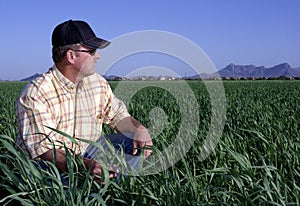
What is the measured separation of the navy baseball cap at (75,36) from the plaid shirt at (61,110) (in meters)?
→ 0.19

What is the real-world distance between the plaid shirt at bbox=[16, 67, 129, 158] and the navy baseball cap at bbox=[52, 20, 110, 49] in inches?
7.6

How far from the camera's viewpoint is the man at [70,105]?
102 inches

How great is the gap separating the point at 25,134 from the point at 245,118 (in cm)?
354

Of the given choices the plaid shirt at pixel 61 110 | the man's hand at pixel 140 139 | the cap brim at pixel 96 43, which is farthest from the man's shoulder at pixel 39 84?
the man's hand at pixel 140 139

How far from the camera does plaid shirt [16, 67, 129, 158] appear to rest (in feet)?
8.52

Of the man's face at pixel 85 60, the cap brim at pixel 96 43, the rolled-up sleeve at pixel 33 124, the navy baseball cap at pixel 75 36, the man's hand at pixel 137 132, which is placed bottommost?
the man's hand at pixel 137 132

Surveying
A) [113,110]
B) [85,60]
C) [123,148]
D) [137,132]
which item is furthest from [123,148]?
[85,60]

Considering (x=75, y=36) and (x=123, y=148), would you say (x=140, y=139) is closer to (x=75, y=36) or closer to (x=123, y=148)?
(x=123, y=148)

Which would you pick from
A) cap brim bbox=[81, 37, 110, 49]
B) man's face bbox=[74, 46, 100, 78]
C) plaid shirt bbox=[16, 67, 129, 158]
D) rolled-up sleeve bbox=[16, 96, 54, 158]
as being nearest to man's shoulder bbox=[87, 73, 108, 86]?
plaid shirt bbox=[16, 67, 129, 158]

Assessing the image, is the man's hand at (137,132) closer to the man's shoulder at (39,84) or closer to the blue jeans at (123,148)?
the blue jeans at (123,148)

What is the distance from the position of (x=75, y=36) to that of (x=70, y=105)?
44 centimetres

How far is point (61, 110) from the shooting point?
286 cm

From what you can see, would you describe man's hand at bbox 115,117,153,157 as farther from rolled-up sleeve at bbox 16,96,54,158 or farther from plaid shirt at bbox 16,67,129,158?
rolled-up sleeve at bbox 16,96,54,158

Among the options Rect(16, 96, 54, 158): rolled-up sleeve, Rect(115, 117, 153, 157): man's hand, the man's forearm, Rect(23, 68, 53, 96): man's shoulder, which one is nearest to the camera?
Rect(16, 96, 54, 158): rolled-up sleeve
